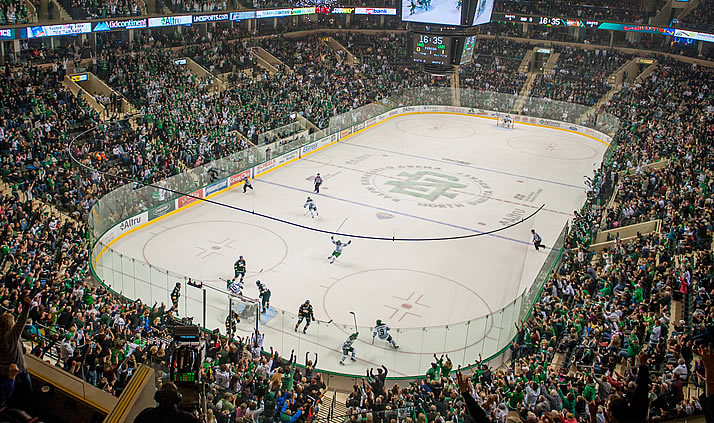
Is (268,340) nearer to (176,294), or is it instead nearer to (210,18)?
(176,294)

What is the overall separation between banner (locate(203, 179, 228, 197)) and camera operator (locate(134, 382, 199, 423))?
21261mm

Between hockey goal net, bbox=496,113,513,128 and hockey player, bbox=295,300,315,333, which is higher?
hockey goal net, bbox=496,113,513,128

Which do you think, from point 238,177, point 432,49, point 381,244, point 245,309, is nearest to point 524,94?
point 432,49

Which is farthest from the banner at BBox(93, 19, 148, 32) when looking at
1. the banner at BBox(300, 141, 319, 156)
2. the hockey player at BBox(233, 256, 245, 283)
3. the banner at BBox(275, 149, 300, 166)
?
the hockey player at BBox(233, 256, 245, 283)

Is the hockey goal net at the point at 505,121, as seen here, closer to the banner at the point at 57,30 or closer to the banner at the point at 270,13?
the banner at the point at 270,13

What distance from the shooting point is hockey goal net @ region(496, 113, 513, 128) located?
4191 cm

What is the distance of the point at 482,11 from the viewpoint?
81.7ft

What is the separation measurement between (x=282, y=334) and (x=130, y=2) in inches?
986

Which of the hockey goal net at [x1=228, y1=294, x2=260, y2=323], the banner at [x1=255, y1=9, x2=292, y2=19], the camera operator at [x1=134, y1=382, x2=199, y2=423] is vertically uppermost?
the banner at [x1=255, y1=9, x2=292, y2=19]

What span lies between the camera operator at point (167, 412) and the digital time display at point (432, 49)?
22.4 metres

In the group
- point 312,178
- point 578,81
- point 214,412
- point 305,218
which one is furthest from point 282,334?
point 578,81

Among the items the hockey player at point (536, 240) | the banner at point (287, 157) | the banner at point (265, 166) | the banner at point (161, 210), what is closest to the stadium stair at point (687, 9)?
the banner at point (287, 157)

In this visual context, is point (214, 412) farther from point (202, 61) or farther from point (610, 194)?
point (202, 61)

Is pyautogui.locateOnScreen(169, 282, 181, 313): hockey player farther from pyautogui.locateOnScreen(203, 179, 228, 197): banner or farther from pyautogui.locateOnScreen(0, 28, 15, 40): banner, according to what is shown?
pyautogui.locateOnScreen(0, 28, 15, 40): banner
